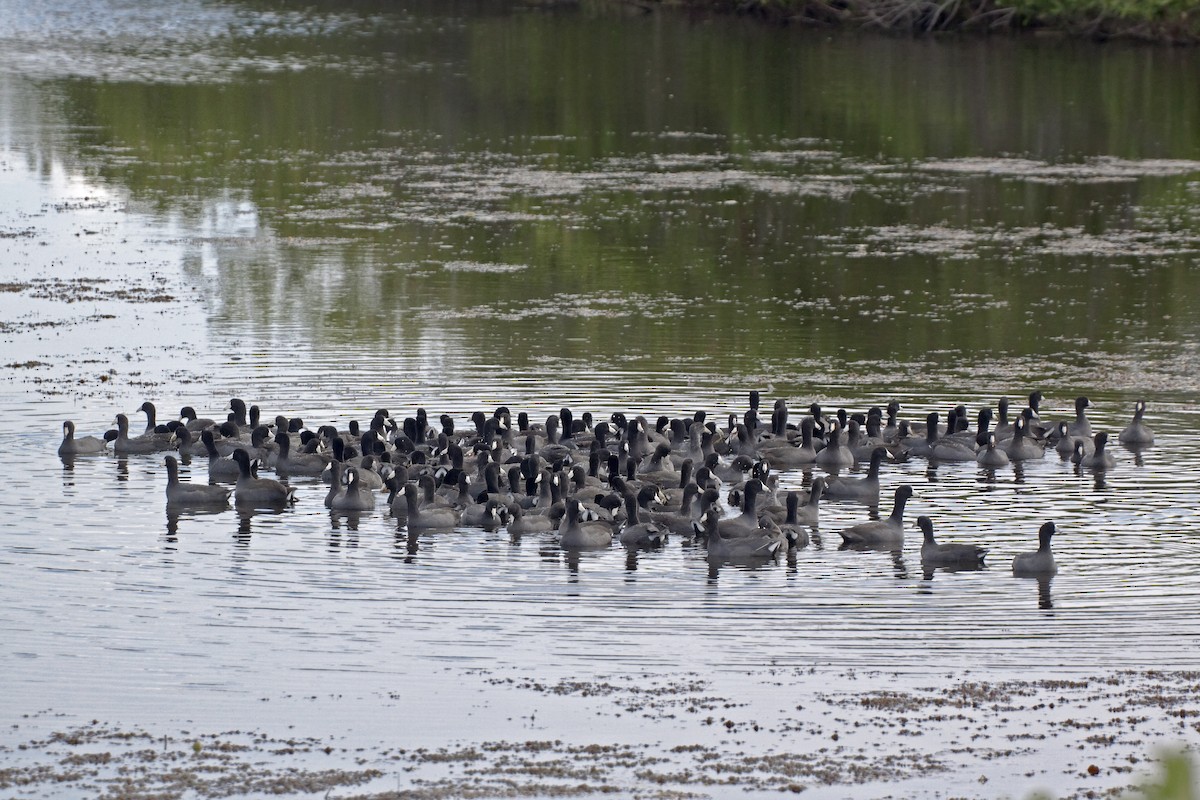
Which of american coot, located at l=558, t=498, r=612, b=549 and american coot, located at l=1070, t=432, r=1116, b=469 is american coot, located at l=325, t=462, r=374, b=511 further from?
american coot, located at l=1070, t=432, r=1116, b=469

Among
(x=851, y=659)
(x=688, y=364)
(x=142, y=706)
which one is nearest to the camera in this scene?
(x=142, y=706)

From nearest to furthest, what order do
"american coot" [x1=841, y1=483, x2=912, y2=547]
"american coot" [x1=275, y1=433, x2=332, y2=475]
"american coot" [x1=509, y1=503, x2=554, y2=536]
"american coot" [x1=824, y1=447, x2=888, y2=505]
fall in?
"american coot" [x1=841, y1=483, x2=912, y2=547] < "american coot" [x1=509, y1=503, x2=554, y2=536] < "american coot" [x1=824, y1=447, x2=888, y2=505] < "american coot" [x1=275, y1=433, x2=332, y2=475]

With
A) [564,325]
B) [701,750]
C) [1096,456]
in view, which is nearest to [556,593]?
[701,750]

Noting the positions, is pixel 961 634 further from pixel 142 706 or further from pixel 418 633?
pixel 142 706

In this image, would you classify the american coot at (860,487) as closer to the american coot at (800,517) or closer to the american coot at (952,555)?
the american coot at (800,517)

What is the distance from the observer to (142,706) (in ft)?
52.2

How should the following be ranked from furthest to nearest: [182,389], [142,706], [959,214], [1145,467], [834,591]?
[959,214], [182,389], [1145,467], [834,591], [142,706]

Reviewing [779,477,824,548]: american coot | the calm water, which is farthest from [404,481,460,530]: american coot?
[779,477,824,548]: american coot

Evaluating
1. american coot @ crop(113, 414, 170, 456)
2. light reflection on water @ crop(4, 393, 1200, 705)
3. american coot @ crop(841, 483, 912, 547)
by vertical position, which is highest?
american coot @ crop(113, 414, 170, 456)

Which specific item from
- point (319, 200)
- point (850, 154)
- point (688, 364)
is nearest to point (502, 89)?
point (850, 154)

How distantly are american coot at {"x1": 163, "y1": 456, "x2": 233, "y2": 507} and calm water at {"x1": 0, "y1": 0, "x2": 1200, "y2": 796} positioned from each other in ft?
1.67

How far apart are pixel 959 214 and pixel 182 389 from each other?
75.7 ft

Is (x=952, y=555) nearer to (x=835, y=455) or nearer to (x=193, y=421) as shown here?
(x=835, y=455)

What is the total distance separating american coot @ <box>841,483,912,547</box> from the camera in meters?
22.0
